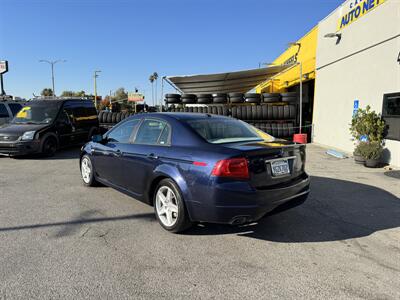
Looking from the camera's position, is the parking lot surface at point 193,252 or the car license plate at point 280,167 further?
the car license plate at point 280,167

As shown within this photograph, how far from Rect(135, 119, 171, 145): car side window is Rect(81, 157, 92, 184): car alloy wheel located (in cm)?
184

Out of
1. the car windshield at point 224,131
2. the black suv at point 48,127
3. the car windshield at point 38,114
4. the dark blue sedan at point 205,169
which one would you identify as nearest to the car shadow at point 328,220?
the dark blue sedan at point 205,169

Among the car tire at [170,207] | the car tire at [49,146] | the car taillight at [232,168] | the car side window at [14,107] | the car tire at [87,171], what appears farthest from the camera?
the car side window at [14,107]

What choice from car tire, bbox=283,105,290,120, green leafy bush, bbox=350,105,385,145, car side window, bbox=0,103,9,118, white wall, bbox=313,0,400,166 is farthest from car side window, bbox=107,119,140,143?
car tire, bbox=283,105,290,120

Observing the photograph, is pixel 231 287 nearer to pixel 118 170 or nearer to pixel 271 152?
pixel 271 152

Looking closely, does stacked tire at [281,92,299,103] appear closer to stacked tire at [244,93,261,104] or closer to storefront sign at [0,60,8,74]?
stacked tire at [244,93,261,104]

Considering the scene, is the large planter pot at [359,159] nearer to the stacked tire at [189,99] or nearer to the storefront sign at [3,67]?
the stacked tire at [189,99]

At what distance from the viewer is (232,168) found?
10.1 feet

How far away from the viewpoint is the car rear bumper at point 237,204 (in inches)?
121

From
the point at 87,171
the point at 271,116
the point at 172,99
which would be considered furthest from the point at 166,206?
the point at 172,99

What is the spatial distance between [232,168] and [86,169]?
3815 millimetres

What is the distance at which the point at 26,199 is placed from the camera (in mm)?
5055

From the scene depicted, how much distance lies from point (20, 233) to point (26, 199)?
161cm

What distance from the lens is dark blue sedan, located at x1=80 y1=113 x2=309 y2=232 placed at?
10.2 ft
